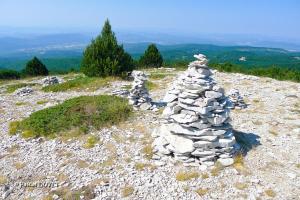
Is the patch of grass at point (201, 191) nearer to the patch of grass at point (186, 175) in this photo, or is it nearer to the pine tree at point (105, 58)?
the patch of grass at point (186, 175)

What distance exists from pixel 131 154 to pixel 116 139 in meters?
1.91

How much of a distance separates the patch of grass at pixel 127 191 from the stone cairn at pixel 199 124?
7.83ft

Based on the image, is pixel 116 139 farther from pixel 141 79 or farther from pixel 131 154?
pixel 141 79

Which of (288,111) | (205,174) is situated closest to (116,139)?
(205,174)

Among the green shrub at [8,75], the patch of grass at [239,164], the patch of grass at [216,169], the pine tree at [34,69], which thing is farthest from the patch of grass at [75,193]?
the green shrub at [8,75]

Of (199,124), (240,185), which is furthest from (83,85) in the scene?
(240,185)

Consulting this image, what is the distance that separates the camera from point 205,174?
12.4 metres

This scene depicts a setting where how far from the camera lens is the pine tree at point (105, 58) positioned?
30.8m

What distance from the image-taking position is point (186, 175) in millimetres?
12375

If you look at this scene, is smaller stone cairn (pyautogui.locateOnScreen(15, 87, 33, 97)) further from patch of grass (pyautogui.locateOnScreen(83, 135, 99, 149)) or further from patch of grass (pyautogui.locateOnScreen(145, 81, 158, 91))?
patch of grass (pyautogui.locateOnScreen(83, 135, 99, 149))

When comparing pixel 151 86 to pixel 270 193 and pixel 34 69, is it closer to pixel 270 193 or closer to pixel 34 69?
pixel 270 193

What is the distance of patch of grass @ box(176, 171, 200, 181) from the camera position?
12.2 meters

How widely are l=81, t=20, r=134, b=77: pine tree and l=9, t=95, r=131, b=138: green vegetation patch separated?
11.1 metres

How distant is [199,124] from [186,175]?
232 centimetres
